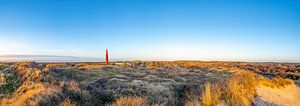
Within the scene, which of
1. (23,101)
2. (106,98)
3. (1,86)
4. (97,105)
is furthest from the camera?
(1,86)

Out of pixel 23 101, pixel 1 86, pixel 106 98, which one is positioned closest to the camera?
pixel 23 101

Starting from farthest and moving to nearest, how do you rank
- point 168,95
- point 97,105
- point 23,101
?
point 168,95 < point 97,105 < point 23,101

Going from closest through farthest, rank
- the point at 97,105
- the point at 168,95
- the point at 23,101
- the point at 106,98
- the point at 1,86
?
the point at 23,101 < the point at 97,105 < the point at 106,98 < the point at 168,95 < the point at 1,86

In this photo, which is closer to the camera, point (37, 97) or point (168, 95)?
point (37, 97)

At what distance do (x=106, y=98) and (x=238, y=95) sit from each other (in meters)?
4.40

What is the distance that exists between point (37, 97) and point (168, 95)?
418 cm

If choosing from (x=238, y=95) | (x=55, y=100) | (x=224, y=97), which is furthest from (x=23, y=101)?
(x=238, y=95)

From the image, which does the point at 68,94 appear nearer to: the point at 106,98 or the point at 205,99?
the point at 106,98

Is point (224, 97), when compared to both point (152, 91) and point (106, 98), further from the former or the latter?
point (106, 98)

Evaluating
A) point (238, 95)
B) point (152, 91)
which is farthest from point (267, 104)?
point (152, 91)

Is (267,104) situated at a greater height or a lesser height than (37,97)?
lesser

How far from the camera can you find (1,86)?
10430 millimetres

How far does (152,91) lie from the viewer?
7.95 metres

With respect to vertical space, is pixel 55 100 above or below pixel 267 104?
above
